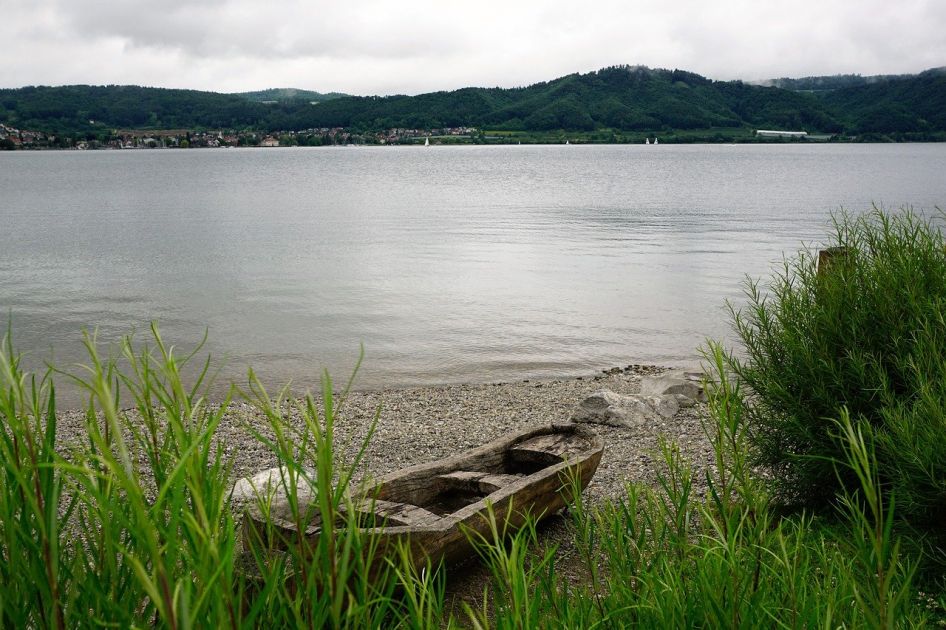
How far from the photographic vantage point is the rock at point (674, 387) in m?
12.9

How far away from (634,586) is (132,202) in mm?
67502

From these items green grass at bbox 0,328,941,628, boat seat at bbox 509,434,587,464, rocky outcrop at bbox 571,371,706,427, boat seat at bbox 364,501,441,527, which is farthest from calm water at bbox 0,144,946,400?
boat seat at bbox 509,434,587,464

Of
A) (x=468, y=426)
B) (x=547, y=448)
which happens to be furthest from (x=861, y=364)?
(x=468, y=426)

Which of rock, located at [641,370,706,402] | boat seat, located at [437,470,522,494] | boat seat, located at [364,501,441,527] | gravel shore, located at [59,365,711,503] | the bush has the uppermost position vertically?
the bush

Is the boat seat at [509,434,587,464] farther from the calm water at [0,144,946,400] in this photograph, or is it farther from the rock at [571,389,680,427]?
the calm water at [0,144,946,400]

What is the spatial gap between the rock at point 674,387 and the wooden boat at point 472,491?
5.07 metres

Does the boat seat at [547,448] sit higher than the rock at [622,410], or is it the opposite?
A: the boat seat at [547,448]

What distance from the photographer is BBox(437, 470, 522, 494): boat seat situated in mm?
6922

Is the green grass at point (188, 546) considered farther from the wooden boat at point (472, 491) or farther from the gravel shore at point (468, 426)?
the gravel shore at point (468, 426)

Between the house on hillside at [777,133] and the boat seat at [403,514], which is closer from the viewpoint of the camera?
the boat seat at [403,514]

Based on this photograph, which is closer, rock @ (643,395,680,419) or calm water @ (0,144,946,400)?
rock @ (643,395,680,419)

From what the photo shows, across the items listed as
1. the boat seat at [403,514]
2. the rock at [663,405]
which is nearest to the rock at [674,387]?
the rock at [663,405]

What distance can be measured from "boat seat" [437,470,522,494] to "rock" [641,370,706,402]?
6.41 meters

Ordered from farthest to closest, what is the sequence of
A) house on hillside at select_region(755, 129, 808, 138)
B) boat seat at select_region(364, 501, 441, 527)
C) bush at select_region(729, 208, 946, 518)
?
1. house on hillside at select_region(755, 129, 808, 138)
2. boat seat at select_region(364, 501, 441, 527)
3. bush at select_region(729, 208, 946, 518)
